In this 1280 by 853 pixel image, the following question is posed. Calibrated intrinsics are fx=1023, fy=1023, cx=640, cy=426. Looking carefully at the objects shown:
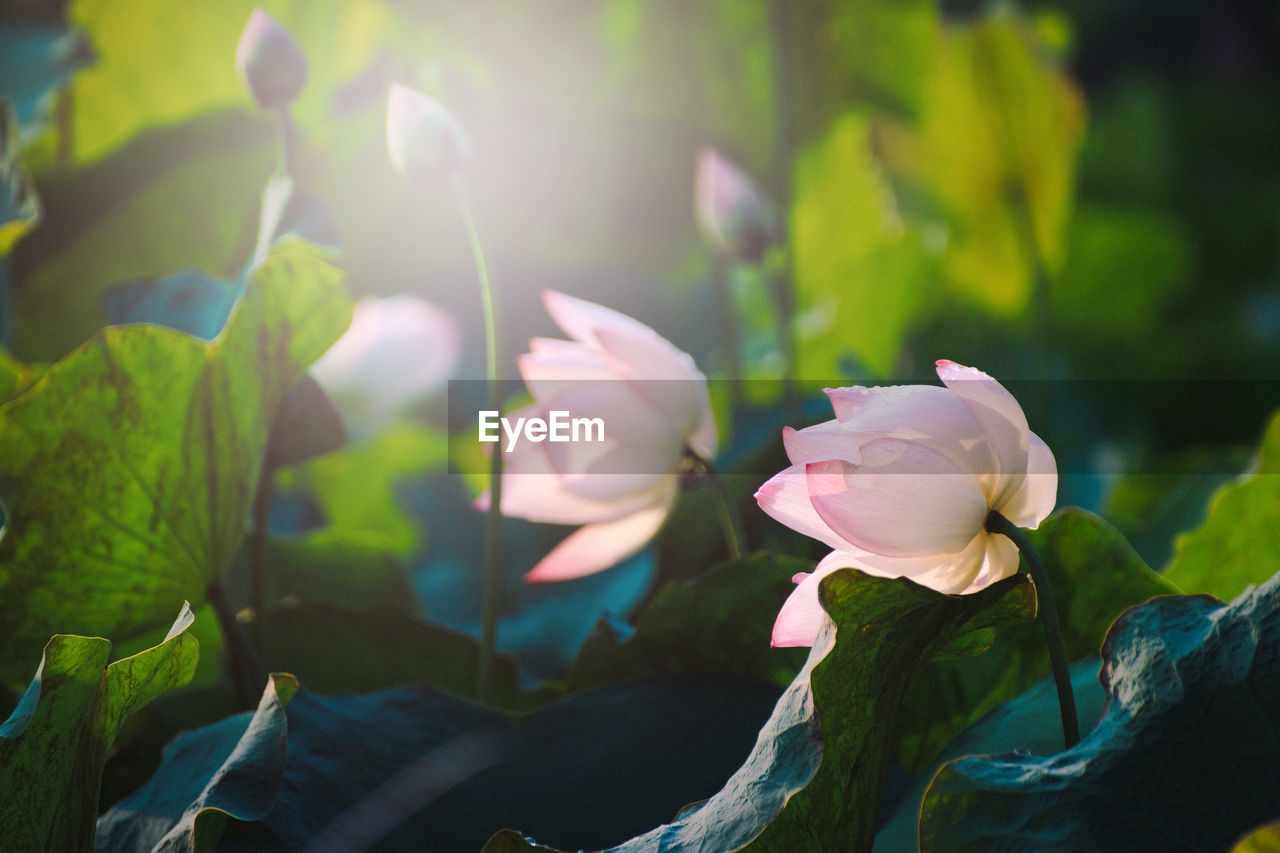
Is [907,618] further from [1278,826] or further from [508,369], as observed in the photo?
[508,369]

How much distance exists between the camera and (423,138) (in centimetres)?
28

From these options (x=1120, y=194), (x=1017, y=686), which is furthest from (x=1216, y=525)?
(x=1120, y=194)

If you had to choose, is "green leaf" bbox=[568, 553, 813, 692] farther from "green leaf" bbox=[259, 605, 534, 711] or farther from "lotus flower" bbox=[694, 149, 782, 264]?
"lotus flower" bbox=[694, 149, 782, 264]

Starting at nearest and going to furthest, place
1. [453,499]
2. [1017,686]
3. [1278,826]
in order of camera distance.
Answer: [1278,826], [1017,686], [453,499]

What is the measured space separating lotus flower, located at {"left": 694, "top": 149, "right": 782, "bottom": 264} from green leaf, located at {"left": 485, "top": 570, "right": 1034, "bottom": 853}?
29 centimetres

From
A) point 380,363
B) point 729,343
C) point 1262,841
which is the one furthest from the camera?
point 729,343

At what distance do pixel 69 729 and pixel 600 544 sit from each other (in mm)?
138

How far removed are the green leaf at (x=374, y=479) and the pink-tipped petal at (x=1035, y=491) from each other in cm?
36

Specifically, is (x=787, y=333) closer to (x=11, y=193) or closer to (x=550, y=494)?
(x=550, y=494)

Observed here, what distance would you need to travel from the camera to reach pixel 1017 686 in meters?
0.26

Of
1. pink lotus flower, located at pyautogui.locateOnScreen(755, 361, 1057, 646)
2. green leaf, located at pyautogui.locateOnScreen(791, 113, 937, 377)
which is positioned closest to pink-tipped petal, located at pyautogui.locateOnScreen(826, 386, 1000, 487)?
pink lotus flower, located at pyautogui.locateOnScreen(755, 361, 1057, 646)

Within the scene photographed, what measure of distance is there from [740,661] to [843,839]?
8 centimetres

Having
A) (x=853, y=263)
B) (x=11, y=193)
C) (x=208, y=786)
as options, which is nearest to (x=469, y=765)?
(x=208, y=786)

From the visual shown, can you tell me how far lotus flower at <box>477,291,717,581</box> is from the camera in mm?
272
